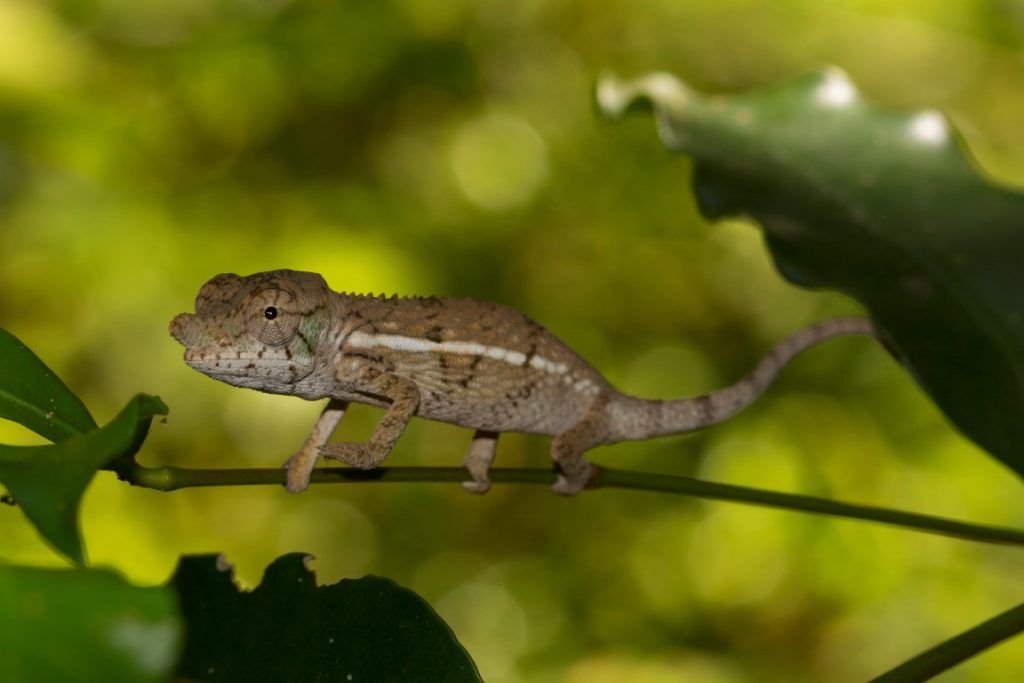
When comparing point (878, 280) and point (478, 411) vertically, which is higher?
point (878, 280)

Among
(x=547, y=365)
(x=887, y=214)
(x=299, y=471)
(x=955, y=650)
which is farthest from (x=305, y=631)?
(x=887, y=214)

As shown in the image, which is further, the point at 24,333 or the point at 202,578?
the point at 24,333

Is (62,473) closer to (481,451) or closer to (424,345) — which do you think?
(424,345)

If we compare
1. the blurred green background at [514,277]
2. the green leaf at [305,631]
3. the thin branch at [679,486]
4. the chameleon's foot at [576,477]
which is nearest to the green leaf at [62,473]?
the thin branch at [679,486]

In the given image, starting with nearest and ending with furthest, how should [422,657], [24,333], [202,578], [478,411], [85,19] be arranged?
[422,657], [202,578], [478,411], [24,333], [85,19]

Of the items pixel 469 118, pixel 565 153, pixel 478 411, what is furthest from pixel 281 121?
pixel 478 411

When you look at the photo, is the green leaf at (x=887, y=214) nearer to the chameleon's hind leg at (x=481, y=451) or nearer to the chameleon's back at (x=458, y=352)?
the chameleon's back at (x=458, y=352)

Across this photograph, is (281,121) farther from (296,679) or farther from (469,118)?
(296,679)
